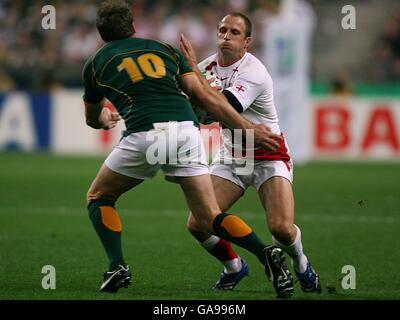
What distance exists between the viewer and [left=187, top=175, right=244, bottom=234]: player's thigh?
24.6 ft

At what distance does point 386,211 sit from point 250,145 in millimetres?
5641

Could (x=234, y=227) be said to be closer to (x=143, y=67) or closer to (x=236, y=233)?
(x=236, y=233)

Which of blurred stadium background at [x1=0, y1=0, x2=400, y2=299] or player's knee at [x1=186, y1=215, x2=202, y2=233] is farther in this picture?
blurred stadium background at [x1=0, y1=0, x2=400, y2=299]

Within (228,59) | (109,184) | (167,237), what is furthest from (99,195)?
(167,237)

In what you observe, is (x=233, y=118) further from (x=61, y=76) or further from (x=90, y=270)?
(x=61, y=76)

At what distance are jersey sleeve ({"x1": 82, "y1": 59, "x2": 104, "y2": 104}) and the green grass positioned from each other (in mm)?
1401

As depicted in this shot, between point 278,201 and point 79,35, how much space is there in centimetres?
1714

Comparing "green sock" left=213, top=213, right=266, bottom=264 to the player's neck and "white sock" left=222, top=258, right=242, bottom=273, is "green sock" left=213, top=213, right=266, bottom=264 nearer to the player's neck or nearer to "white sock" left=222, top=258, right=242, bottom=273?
"white sock" left=222, top=258, right=242, bottom=273

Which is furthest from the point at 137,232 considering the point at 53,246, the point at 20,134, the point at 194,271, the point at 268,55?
the point at 20,134

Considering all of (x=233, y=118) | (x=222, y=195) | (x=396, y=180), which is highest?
(x=233, y=118)

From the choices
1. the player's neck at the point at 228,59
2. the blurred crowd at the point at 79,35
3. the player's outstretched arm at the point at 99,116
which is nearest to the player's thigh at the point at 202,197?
the player's outstretched arm at the point at 99,116

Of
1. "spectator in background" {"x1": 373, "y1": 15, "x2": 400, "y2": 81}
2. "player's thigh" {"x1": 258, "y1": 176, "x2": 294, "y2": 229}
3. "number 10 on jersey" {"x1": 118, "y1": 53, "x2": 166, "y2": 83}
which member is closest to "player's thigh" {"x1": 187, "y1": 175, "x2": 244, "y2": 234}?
"player's thigh" {"x1": 258, "y1": 176, "x2": 294, "y2": 229}

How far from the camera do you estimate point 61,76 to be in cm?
2339
